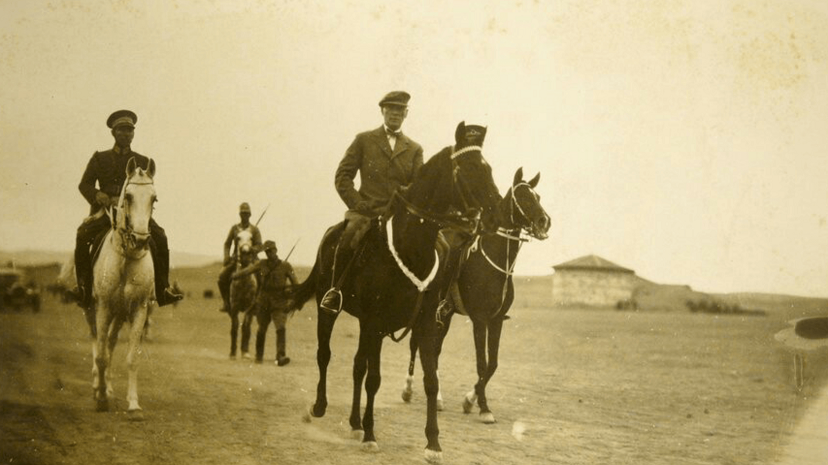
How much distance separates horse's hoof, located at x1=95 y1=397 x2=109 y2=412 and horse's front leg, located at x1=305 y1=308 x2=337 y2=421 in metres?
1.15

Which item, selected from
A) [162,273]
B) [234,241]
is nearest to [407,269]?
[234,241]

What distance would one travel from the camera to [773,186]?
6469mm

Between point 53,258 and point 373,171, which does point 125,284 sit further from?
point 373,171

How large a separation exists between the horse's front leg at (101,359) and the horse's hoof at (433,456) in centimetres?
185

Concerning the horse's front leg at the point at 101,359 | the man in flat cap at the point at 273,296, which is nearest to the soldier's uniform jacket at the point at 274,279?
the man in flat cap at the point at 273,296

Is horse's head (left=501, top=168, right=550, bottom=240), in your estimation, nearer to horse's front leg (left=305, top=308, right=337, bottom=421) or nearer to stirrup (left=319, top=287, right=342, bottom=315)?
stirrup (left=319, top=287, right=342, bottom=315)

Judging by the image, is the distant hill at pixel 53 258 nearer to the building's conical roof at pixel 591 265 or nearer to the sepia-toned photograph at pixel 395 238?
the sepia-toned photograph at pixel 395 238

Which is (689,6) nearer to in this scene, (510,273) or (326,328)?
(510,273)

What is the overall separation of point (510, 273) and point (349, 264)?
1221 millimetres

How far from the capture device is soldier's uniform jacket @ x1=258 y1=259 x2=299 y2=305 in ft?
18.5

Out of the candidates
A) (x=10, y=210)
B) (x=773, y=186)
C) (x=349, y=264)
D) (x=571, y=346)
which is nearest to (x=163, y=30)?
(x=10, y=210)

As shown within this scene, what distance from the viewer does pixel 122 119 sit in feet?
17.7

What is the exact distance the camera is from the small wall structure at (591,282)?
19.9 feet

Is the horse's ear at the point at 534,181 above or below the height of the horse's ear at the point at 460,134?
below
